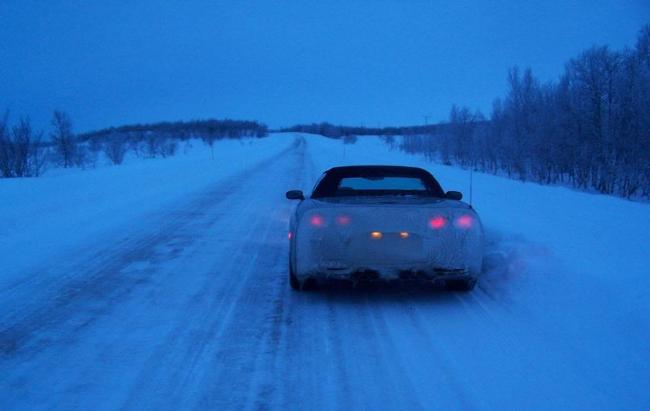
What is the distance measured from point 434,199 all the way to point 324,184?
1.35m

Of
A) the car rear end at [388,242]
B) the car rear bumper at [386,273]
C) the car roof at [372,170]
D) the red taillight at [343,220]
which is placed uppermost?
the car roof at [372,170]

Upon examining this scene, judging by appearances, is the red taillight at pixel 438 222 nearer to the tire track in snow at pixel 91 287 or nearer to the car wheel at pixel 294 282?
the car wheel at pixel 294 282

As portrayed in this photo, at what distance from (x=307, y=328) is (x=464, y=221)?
179cm

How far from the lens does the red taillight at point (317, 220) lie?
5.03 meters

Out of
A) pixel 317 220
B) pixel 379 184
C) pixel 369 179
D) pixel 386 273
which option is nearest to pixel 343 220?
pixel 317 220

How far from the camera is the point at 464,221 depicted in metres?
5.07

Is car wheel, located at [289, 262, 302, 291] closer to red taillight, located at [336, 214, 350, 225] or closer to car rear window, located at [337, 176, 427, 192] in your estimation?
red taillight, located at [336, 214, 350, 225]

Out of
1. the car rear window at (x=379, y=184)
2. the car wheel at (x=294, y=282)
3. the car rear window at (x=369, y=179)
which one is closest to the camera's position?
the car wheel at (x=294, y=282)

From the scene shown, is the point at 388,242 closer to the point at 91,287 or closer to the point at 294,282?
the point at 294,282

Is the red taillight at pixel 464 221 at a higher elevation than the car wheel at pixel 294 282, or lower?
higher

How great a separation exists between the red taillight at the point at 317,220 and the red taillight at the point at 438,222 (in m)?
1.00

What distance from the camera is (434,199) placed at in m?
5.80

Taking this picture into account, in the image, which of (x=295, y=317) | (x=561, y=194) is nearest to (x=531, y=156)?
(x=561, y=194)

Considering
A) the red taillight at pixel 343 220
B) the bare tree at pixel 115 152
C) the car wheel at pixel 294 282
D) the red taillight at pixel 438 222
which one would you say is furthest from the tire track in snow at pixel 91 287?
the bare tree at pixel 115 152
